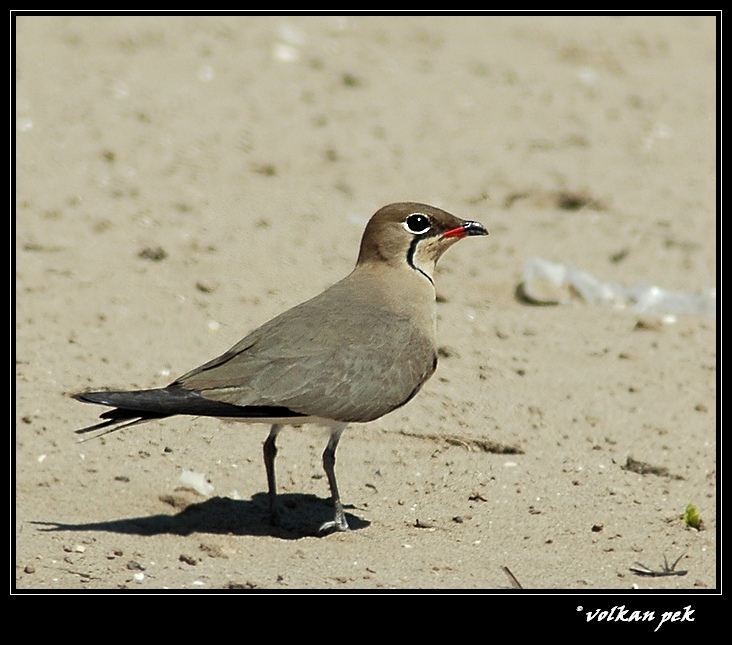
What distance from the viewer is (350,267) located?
28.1 ft

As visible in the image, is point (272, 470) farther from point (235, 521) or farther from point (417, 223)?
point (417, 223)

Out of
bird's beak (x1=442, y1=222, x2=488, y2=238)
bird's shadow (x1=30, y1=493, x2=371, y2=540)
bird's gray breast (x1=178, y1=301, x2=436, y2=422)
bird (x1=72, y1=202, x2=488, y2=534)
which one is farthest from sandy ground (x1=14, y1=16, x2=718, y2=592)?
bird's beak (x1=442, y1=222, x2=488, y2=238)

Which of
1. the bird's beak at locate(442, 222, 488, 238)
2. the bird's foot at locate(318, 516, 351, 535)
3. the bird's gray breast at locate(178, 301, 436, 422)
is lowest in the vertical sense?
the bird's foot at locate(318, 516, 351, 535)

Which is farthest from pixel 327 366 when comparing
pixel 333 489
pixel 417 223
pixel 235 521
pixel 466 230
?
pixel 466 230

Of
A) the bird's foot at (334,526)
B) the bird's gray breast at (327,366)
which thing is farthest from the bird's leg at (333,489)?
the bird's gray breast at (327,366)

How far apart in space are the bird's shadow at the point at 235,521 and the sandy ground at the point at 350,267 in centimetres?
2

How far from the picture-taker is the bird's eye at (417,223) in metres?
6.30

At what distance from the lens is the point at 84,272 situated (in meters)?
8.12

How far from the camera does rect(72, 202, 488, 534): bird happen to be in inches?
215

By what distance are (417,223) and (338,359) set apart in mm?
931

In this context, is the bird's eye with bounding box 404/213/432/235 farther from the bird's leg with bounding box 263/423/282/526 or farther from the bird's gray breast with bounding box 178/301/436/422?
the bird's leg with bounding box 263/423/282/526

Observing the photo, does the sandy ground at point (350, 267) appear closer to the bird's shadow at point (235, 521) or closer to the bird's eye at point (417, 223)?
the bird's shadow at point (235, 521)

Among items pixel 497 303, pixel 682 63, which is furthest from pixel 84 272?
pixel 682 63

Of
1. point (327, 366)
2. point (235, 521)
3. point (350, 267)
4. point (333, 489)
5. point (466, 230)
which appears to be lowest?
point (235, 521)
